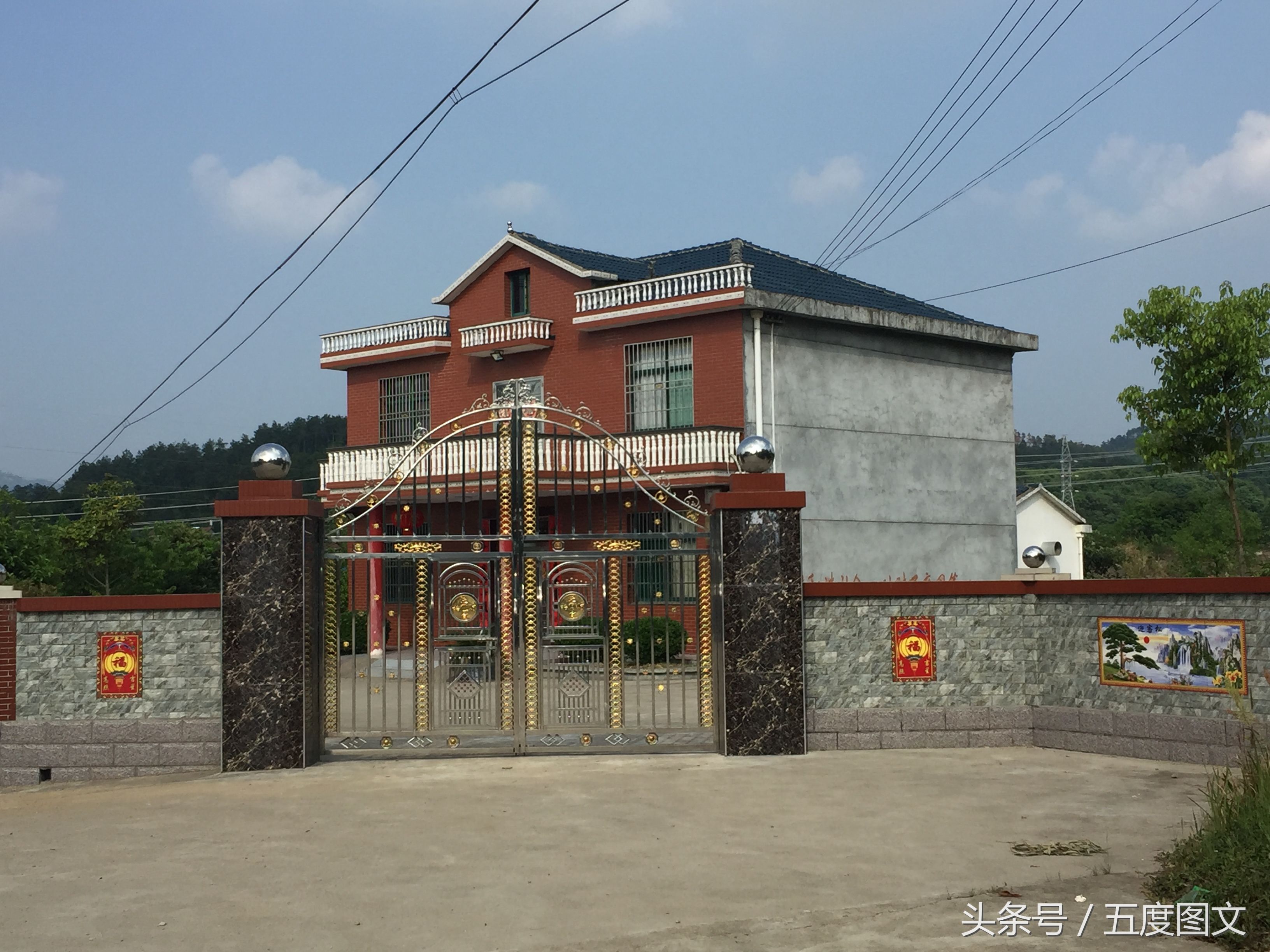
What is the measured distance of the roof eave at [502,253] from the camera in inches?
1197

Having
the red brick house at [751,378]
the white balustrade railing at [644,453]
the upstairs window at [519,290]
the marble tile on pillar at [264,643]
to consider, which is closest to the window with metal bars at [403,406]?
the red brick house at [751,378]

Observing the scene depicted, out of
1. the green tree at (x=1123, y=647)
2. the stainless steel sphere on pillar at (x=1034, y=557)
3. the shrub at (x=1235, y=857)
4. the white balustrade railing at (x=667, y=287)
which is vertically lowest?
the shrub at (x=1235, y=857)

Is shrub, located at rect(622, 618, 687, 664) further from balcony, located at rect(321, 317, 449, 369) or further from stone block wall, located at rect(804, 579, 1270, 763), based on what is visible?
balcony, located at rect(321, 317, 449, 369)

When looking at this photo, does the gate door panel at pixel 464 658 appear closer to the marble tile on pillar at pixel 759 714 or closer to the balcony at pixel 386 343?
the marble tile on pillar at pixel 759 714

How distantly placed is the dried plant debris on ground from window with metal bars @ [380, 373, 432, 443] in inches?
1005

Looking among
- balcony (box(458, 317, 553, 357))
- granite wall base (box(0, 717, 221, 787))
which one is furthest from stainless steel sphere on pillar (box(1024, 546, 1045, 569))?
balcony (box(458, 317, 553, 357))

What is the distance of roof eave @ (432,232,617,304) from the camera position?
99.8 ft

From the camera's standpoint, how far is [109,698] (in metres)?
12.9

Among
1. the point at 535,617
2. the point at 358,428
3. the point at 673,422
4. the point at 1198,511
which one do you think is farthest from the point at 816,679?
the point at 1198,511

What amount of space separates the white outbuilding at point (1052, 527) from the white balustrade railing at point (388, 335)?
65.4 ft

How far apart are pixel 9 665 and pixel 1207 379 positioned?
2075 cm

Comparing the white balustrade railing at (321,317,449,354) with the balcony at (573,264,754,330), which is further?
the white balustrade railing at (321,317,449,354)

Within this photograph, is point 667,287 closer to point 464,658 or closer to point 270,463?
point 464,658

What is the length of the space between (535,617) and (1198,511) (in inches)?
2236
